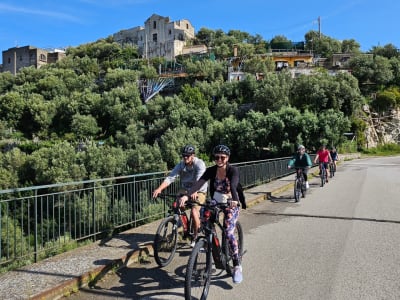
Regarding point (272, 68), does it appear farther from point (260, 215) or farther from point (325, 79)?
point (260, 215)

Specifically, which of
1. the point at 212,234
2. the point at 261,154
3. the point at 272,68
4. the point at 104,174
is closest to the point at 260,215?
the point at 212,234

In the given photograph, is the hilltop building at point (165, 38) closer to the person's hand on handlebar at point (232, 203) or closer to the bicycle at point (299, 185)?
the bicycle at point (299, 185)

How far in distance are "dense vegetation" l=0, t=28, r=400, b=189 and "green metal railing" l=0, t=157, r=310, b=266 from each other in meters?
22.2

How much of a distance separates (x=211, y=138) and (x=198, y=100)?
1798cm

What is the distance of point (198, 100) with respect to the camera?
60.7 metres

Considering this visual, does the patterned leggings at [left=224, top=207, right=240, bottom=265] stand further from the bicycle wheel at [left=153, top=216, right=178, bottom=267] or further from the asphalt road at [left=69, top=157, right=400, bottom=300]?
the bicycle wheel at [left=153, top=216, right=178, bottom=267]

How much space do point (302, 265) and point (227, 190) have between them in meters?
1.72

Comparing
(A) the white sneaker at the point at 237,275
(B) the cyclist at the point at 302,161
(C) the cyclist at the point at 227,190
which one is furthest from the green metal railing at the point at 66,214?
(B) the cyclist at the point at 302,161

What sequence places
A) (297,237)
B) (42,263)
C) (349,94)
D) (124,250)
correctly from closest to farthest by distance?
(42,263)
(124,250)
(297,237)
(349,94)

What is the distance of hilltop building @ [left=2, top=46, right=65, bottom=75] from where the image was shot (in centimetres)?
12481

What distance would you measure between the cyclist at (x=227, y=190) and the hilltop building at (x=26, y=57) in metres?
131

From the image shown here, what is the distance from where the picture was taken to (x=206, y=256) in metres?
4.50

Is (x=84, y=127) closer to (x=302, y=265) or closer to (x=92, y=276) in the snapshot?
(x=92, y=276)

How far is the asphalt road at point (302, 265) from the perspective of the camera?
188 inches
